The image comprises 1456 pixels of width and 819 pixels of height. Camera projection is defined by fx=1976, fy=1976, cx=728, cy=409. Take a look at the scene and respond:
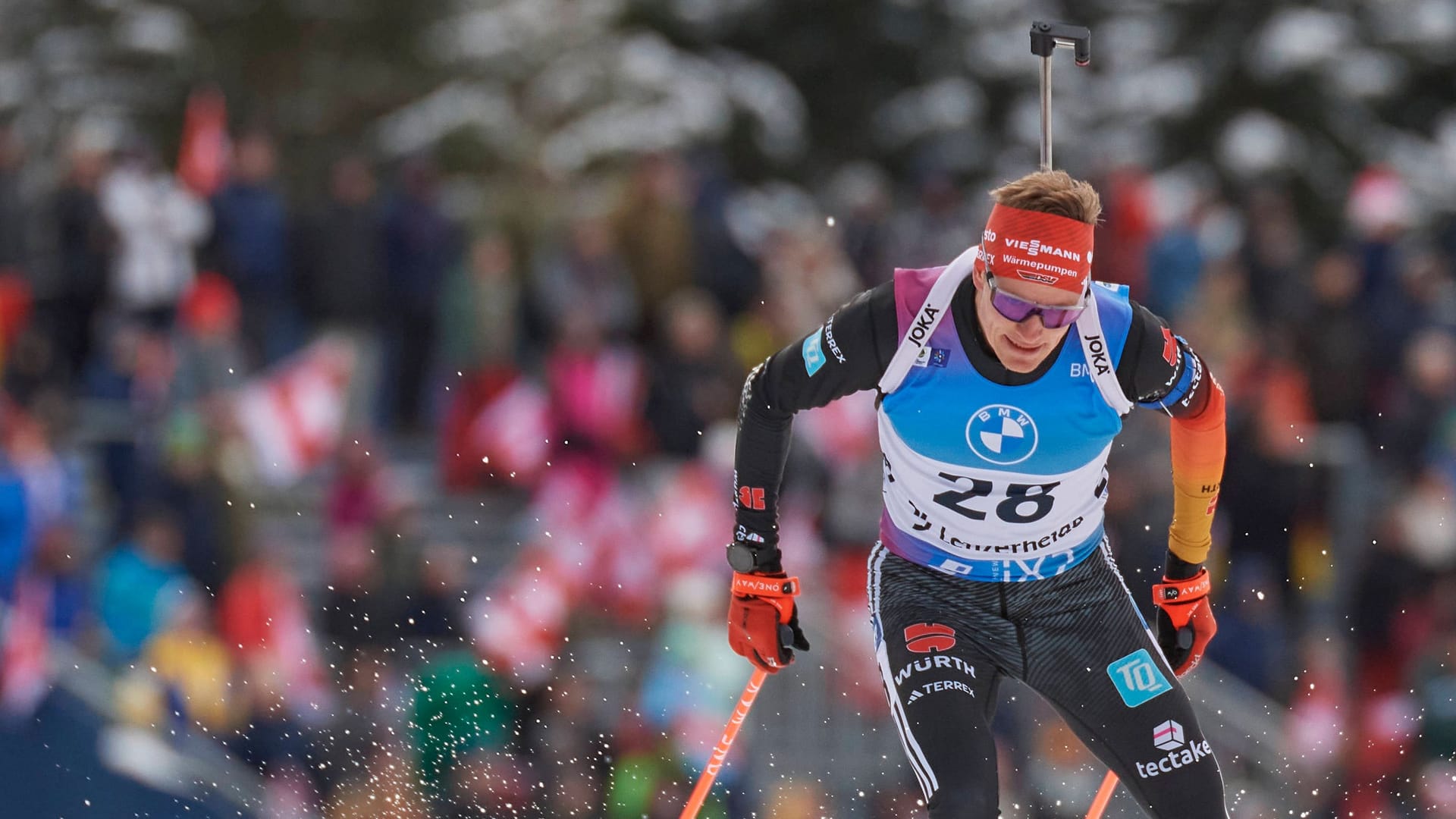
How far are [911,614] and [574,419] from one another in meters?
4.82

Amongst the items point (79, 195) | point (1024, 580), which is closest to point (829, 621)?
point (1024, 580)

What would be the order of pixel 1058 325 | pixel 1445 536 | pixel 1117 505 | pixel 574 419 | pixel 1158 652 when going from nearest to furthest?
pixel 1058 325
pixel 1158 652
pixel 1117 505
pixel 1445 536
pixel 574 419

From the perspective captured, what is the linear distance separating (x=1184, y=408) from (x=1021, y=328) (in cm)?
74

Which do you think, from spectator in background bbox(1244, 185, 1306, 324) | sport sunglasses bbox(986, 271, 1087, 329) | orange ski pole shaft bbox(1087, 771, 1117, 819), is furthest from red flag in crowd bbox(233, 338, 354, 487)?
sport sunglasses bbox(986, 271, 1087, 329)

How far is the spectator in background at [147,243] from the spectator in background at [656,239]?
2.35m

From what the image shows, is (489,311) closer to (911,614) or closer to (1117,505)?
(1117,505)

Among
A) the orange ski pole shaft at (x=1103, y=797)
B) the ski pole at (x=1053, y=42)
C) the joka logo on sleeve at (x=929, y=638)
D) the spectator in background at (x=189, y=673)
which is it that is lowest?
the spectator in background at (x=189, y=673)

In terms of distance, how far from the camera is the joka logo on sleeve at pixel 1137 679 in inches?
195

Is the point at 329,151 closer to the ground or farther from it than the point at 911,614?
closer to the ground

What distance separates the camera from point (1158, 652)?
5.10m

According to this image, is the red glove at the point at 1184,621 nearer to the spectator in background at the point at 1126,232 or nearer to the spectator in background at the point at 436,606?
the spectator in background at the point at 436,606

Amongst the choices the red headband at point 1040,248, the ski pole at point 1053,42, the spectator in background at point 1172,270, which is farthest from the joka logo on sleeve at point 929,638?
the spectator in background at point 1172,270

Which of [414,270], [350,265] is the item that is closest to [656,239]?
[414,270]

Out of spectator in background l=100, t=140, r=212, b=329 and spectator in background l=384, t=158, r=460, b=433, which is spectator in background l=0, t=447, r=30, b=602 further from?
spectator in background l=384, t=158, r=460, b=433
